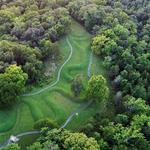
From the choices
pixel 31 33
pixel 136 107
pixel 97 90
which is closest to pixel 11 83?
Result: pixel 97 90

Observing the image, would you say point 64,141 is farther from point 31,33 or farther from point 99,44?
point 99,44

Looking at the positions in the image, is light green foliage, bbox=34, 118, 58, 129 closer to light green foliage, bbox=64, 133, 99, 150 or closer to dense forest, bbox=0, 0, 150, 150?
dense forest, bbox=0, 0, 150, 150

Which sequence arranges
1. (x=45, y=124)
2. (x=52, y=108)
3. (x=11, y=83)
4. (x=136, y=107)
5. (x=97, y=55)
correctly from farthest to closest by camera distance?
Answer: 1. (x=97, y=55)
2. (x=52, y=108)
3. (x=136, y=107)
4. (x=11, y=83)
5. (x=45, y=124)

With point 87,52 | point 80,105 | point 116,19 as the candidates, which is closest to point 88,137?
point 80,105

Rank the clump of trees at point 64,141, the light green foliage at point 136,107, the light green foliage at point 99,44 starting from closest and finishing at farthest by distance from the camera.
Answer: the clump of trees at point 64,141 < the light green foliage at point 136,107 < the light green foliage at point 99,44

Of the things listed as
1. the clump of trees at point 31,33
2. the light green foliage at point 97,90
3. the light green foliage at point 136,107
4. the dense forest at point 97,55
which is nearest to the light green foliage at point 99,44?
the dense forest at point 97,55

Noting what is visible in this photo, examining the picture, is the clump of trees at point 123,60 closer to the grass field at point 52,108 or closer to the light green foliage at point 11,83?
the grass field at point 52,108

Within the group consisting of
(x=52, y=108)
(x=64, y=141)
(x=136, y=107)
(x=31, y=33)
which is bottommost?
(x=52, y=108)
